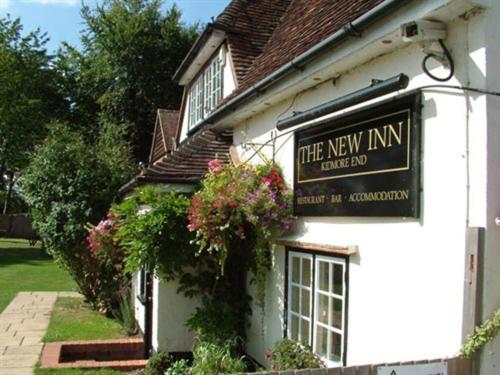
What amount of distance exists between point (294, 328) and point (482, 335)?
126 inches

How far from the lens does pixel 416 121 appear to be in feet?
14.6

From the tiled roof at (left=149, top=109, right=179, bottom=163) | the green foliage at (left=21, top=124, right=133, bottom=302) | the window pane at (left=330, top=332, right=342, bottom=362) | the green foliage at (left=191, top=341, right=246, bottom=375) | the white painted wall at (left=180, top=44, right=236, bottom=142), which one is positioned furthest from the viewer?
the tiled roof at (left=149, top=109, right=179, bottom=163)

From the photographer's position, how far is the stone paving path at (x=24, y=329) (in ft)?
27.3

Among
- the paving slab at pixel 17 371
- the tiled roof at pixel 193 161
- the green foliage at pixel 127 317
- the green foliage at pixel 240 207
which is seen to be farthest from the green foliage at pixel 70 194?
the green foliage at pixel 240 207

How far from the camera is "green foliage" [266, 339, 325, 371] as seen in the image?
5797 mm

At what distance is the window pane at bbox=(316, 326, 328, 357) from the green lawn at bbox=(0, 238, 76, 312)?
9.43 m

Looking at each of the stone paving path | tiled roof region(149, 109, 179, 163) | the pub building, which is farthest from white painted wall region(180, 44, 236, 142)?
tiled roof region(149, 109, 179, 163)

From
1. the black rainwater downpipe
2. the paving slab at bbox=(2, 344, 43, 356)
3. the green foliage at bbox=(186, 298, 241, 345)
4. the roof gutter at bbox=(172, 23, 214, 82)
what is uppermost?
the roof gutter at bbox=(172, 23, 214, 82)

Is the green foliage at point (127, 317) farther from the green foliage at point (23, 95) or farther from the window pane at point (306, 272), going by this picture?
the green foliage at point (23, 95)

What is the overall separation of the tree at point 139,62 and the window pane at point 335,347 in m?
25.1

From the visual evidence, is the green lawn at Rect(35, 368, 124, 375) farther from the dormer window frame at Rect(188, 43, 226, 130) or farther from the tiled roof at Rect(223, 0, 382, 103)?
the dormer window frame at Rect(188, 43, 226, 130)

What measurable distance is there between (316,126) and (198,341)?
3.77 m

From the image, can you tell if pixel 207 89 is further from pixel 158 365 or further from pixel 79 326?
pixel 158 365

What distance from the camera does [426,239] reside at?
433cm
